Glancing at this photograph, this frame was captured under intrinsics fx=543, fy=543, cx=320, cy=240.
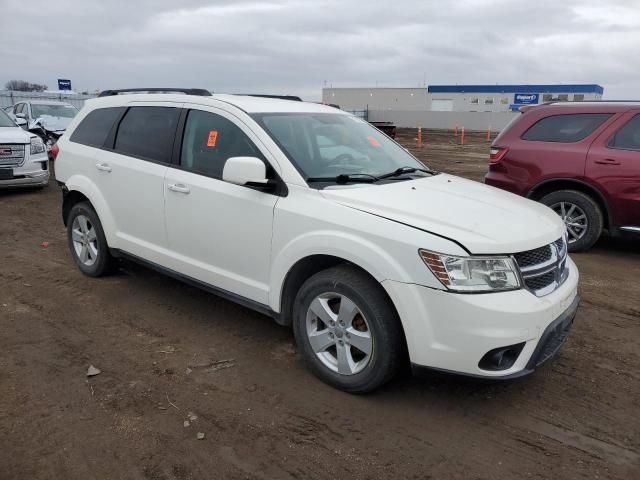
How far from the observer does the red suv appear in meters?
6.41

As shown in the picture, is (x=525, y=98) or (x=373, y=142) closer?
(x=373, y=142)

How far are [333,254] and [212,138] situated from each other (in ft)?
4.98

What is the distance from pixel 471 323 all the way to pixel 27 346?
321cm

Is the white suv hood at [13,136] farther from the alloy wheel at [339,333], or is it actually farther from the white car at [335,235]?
the alloy wheel at [339,333]

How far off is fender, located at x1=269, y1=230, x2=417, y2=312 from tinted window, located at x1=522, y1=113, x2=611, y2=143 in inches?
189

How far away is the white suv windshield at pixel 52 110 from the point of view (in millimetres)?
15842

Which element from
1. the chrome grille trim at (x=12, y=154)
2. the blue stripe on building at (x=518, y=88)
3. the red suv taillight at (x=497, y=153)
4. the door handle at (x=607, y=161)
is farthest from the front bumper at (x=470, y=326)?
the blue stripe on building at (x=518, y=88)

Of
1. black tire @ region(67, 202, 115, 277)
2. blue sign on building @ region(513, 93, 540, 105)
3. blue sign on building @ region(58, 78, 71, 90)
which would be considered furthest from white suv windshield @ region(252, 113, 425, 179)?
blue sign on building @ region(513, 93, 540, 105)

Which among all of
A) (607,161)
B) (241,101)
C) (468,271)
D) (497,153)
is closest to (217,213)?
(241,101)

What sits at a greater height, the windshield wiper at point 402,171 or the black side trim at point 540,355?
the windshield wiper at point 402,171

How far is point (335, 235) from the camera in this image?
3.26 metres

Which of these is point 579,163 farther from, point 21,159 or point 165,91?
point 21,159

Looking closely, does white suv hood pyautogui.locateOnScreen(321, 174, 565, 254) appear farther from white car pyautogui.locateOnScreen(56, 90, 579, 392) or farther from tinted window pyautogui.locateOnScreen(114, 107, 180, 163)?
tinted window pyautogui.locateOnScreen(114, 107, 180, 163)

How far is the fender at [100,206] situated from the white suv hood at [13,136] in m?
5.90
